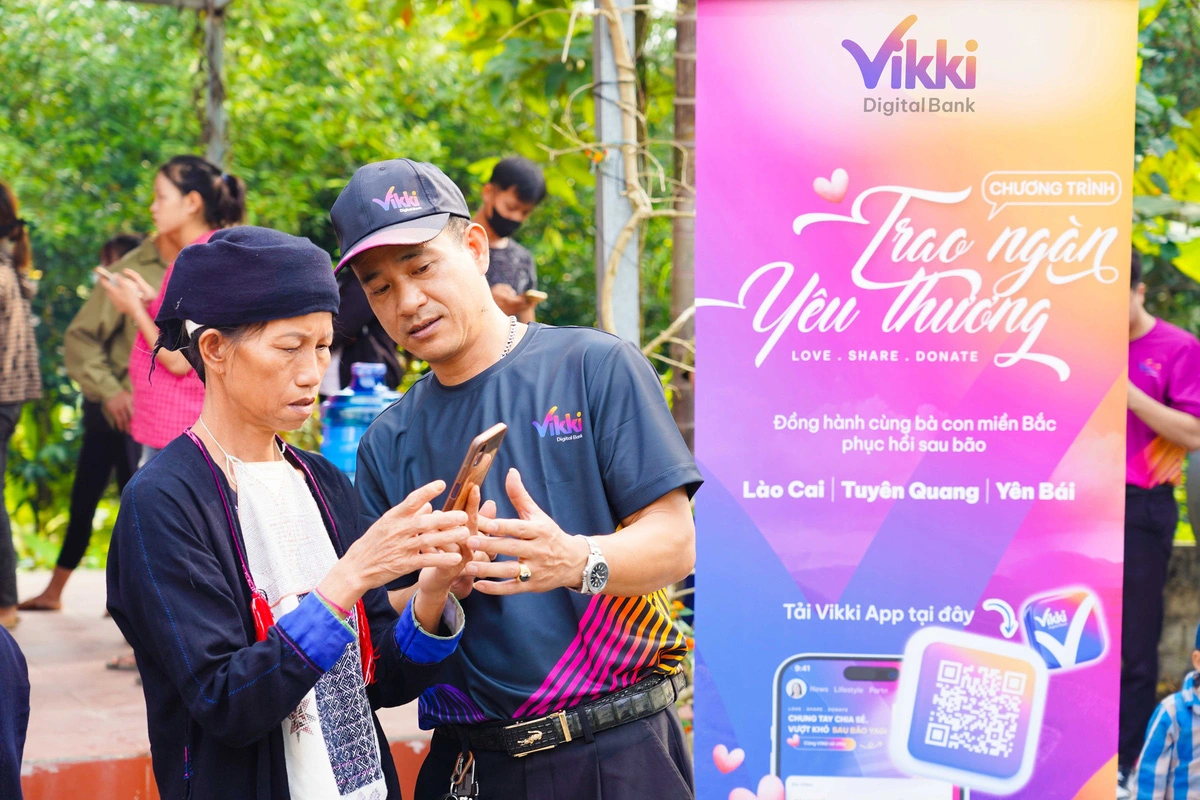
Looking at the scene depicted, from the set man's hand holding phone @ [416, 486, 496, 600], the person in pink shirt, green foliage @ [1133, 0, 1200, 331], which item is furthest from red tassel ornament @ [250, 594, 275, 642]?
green foliage @ [1133, 0, 1200, 331]

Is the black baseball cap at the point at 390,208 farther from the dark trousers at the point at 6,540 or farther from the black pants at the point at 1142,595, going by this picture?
the dark trousers at the point at 6,540

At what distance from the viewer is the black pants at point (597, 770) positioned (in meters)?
2.05

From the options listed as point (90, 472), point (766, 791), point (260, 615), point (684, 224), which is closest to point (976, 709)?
point (766, 791)

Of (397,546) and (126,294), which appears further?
(126,294)

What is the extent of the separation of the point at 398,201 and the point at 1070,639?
6.33 ft

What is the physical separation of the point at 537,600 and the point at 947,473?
1.29 m

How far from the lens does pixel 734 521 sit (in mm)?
2975

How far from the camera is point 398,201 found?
2.10 meters

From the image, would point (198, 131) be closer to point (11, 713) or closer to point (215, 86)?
point (215, 86)

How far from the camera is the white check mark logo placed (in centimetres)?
291

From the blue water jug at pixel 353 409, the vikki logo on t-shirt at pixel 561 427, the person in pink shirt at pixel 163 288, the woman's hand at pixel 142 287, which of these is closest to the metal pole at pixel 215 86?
the person in pink shirt at pixel 163 288

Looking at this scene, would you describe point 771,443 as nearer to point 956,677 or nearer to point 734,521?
point 734,521

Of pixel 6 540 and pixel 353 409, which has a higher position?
pixel 353 409

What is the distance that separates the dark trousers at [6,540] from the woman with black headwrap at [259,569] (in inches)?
131
